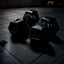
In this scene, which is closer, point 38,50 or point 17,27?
point 38,50

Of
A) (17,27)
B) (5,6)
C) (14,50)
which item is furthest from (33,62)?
(5,6)

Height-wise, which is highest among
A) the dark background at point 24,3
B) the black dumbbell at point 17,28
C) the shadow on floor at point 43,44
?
the black dumbbell at point 17,28

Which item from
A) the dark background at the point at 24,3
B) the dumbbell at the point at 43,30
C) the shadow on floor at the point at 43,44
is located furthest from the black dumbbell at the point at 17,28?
the dark background at the point at 24,3

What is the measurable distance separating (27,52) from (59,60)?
0.32 metres

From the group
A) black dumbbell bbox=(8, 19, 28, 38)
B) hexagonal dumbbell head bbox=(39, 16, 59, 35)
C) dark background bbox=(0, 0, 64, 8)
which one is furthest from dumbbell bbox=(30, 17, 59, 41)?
dark background bbox=(0, 0, 64, 8)

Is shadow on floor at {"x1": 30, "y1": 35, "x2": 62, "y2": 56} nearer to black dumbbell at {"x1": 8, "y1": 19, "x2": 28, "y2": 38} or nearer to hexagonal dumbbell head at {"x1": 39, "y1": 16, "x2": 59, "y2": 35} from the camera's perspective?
hexagonal dumbbell head at {"x1": 39, "y1": 16, "x2": 59, "y2": 35}

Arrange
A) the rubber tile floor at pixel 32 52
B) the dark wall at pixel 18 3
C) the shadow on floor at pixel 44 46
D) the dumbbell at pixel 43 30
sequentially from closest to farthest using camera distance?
the rubber tile floor at pixel 32 52, the shadow on floor at pixel 44 46, the dumbbell at pixel 43 30, the dark wall at pixel 18 3

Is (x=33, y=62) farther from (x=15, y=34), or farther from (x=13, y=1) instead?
(x=13, y=1)

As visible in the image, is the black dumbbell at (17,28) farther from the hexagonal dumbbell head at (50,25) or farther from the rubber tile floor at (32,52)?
the hexagonal dumbbell head at (50,25)

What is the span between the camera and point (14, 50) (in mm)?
1316

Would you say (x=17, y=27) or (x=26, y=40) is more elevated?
(x=17, y=27)

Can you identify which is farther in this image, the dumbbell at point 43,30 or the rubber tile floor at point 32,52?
the dumbbell at point 43,30

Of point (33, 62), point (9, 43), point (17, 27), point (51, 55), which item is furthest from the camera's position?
point (17, 27)

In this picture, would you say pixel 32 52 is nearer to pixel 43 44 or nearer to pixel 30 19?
pixel 43 44
